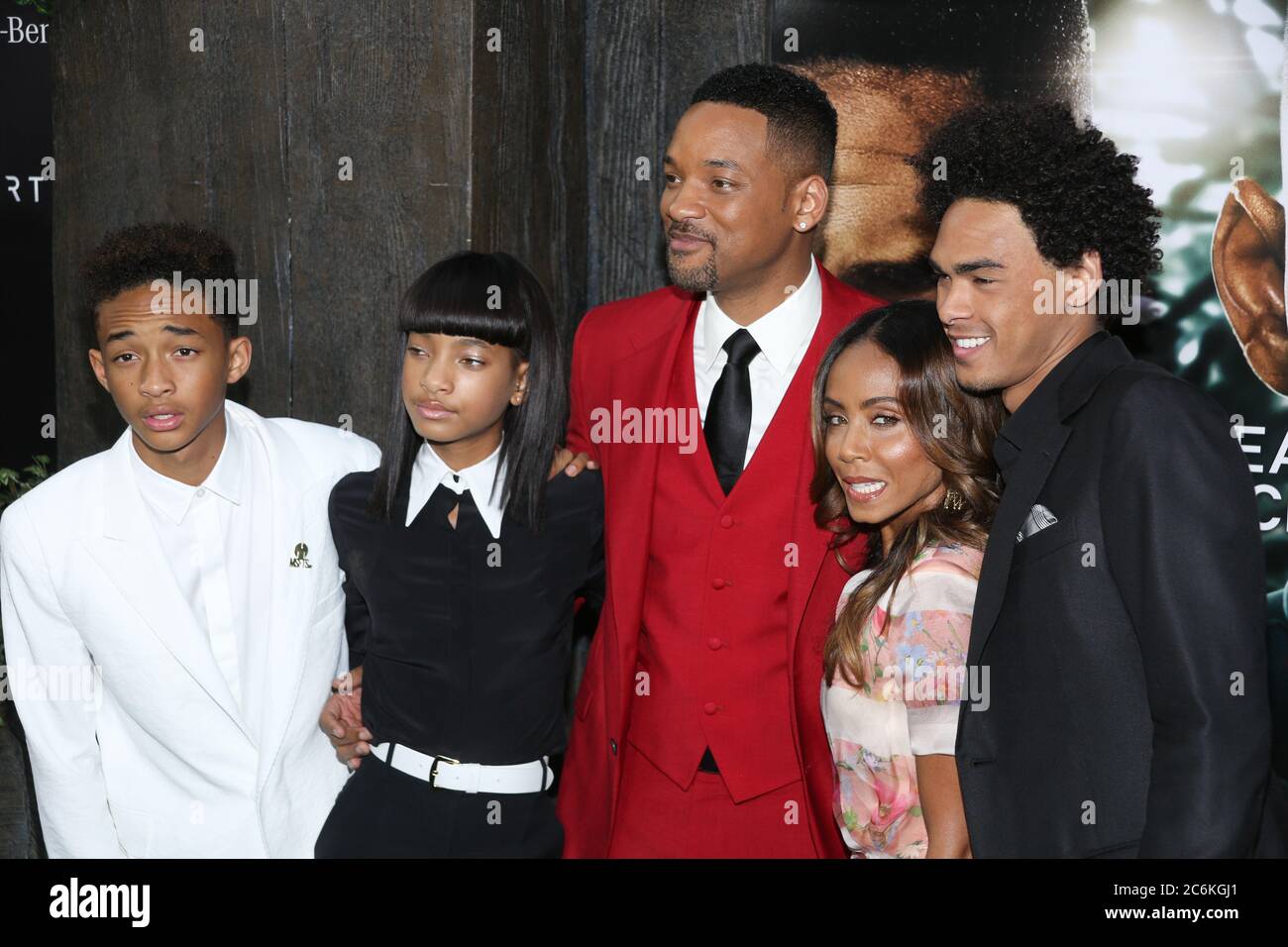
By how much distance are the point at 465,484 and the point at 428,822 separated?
69 cm

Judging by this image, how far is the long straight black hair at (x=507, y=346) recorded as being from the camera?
2604 mm

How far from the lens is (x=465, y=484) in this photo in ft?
8.73

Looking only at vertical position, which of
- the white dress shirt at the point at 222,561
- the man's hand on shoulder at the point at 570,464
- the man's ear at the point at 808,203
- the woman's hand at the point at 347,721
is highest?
the man's ear at the point at 808,203

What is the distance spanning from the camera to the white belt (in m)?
2.55

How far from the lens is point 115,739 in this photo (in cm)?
269

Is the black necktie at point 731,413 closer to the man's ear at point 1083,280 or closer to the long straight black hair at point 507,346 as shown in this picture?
the long straight black hair at point 507,346

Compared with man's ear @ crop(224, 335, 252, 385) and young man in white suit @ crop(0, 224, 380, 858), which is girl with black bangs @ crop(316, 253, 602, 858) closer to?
young man in white suit @ crop(0, 224, 380, 858)

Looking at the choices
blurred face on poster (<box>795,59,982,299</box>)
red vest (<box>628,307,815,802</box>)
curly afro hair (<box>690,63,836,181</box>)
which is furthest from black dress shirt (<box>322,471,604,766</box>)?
blurred face on poster (<box>795,59,982,299</box>)

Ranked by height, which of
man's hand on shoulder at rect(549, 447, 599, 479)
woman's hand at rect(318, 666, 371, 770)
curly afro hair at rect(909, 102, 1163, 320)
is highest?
curly afro hair at rect(909, 102, 1163, 320)

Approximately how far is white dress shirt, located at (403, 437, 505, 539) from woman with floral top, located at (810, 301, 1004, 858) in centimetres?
66

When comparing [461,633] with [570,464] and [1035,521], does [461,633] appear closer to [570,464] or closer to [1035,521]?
[570,464]

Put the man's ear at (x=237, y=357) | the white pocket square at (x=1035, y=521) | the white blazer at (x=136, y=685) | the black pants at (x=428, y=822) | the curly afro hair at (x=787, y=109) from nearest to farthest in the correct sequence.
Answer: the white pocket square at (x=1035, y=521) → the black pants at (x=428, y=822) → the white blazer at (x=136, y=685) → the man's ear at (x=237, y=357) → the curly afro hair at (x=787, y=109)

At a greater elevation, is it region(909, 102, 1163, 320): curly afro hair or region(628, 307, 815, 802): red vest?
region(909, 102, 1163, 320): curly afro hair

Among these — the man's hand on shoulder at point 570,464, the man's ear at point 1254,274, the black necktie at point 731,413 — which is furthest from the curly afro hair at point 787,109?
the man's ear at point 1254,274
